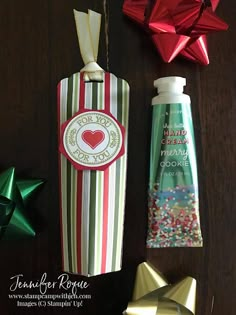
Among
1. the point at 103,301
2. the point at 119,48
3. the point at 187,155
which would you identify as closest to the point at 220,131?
the point at 187,155

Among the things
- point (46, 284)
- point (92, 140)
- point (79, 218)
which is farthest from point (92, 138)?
point (46, 284)

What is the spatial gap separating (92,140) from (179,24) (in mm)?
204

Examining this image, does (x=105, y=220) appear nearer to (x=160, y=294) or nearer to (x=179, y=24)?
(x=160, y=294)

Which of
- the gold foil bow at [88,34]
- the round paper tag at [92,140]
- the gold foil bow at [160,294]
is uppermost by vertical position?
the gold foil bow at [88,34]

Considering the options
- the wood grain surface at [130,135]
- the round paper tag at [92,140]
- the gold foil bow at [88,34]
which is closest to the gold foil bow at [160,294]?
the wood grain surface at [130,135]

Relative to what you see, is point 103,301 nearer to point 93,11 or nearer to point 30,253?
point 30,253

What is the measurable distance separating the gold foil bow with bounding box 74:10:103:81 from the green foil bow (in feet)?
0.58

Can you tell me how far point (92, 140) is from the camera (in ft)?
1.66

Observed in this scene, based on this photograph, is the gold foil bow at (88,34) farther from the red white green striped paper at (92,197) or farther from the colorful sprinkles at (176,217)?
the colorful sprinkles at (176,217)

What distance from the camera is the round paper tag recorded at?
1.65 feet

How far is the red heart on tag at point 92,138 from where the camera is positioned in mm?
505

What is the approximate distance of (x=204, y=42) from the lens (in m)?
0.55

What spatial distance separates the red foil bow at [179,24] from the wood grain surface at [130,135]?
0.09ft

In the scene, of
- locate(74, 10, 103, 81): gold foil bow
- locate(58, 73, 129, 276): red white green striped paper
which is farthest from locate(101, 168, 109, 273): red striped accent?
locate(74, 10, 103, 81): gold foil bow
